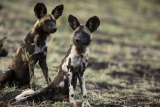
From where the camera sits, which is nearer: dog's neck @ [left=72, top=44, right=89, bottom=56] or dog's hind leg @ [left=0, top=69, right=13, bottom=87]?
dog's neck @ [left=72, top=44, right=89, bottom=56]

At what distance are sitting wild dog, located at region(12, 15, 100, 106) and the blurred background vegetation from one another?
0.82 m

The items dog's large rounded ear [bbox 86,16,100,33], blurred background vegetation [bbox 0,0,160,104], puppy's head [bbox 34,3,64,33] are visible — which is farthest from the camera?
blurred background vegetation [bbox 0,0,160,104]

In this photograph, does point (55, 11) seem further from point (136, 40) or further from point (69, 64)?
point (136, 40)

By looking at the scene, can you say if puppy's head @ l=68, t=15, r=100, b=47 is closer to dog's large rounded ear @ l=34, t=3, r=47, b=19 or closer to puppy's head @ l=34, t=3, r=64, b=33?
puppy's head @ l=34, t=3, r=64, b=33

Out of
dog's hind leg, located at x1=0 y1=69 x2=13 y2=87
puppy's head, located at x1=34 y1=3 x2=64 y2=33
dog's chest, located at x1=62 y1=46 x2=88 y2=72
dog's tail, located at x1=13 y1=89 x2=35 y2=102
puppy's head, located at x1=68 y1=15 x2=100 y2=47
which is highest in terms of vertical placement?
puppy's head, located at x1=34 y1=3 x2=64 y2=33

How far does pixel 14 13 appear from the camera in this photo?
1811 centimetres

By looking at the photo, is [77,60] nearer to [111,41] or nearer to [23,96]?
[23,96]

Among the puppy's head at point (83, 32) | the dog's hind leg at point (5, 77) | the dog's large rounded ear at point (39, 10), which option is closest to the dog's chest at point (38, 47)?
the dog's large rounded ear at point (39, 10)

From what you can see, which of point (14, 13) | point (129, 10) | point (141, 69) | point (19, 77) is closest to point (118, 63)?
point (141, 69)

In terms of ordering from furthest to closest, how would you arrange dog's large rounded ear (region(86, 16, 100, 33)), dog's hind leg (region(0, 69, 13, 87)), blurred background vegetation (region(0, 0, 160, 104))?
blurred background vegetation (region(0, 0, 160, 104)), dog's hind leg (region(0, 69, 13, 87)), dog's large rounded ear (region(86, 16, 100, 33))

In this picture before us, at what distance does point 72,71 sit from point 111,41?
10.5 m

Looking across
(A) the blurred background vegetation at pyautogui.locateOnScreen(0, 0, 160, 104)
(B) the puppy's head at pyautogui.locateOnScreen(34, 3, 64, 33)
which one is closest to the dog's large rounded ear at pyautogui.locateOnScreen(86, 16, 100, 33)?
(B) the puppy's head at pyautogui.locateOnScreen(34, 3, 64, 33)

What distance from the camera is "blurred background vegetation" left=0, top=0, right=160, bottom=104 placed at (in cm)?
983

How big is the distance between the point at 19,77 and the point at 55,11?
1506 mm
